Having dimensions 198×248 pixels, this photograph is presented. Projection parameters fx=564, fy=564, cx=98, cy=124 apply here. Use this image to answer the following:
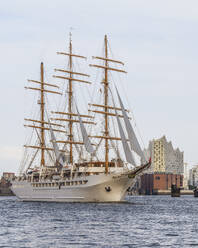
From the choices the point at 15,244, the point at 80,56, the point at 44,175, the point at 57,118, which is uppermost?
the point at 80,56

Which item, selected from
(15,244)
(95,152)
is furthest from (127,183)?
(15,244)

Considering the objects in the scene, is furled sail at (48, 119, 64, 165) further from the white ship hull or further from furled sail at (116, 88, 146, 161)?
furled sail at (116, 88, 146, 161)

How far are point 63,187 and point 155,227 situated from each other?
4704 centimetres

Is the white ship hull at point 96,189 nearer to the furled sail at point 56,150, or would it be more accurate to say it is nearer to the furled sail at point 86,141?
the furled sail at point 86,141

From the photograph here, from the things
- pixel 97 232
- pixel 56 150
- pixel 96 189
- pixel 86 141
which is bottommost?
pixel 97 232

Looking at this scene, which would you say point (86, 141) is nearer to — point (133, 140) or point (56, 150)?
point (133, 140)

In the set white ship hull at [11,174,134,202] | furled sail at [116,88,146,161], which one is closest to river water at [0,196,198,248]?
furled sail at [116,88,146,161]

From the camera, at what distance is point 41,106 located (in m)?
113

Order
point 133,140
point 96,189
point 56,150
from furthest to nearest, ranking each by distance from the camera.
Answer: point 56,150, point 96,189, point 133,140

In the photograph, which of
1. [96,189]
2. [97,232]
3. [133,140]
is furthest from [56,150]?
[97,232]

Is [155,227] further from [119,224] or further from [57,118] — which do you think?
[57,118]

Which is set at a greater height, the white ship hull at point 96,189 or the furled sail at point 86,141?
the furled sail at point 86,141

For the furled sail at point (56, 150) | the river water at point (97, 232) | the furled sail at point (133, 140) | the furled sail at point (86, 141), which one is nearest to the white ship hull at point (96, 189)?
the furled sail at point (86, 141)

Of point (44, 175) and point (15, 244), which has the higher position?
point (44, 175)
